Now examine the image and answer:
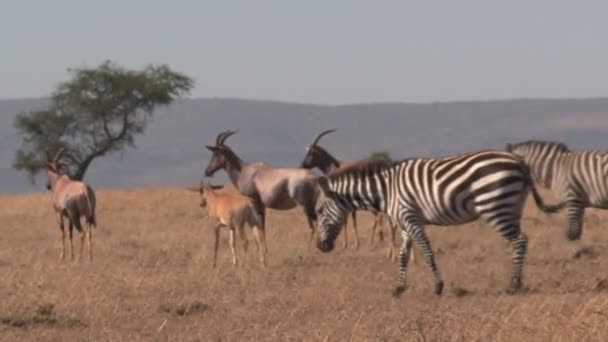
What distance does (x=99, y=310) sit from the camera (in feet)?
37.8

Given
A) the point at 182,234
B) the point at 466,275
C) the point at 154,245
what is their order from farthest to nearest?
the point at 182,234 < the point at 154,245 < the point at 466,275

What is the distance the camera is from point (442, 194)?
13.0m

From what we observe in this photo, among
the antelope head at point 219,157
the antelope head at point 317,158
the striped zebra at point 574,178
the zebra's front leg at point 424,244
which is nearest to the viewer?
the zebra's front leg at point 424,244

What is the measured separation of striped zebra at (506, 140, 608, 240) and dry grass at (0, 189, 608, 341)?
0.63 meters

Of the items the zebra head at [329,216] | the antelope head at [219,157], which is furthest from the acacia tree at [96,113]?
the zebra head at [329,216]

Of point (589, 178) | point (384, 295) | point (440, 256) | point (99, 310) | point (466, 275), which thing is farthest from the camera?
point (440, 256)

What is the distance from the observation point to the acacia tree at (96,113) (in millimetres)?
52312

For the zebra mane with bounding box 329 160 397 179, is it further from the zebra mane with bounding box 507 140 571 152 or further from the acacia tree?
the acacia tree

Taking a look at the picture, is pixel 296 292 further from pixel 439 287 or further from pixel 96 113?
pixel 96 113

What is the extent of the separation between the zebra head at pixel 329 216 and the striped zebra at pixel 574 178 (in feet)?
10.2

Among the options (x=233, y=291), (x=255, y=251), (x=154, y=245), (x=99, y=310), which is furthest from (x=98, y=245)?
(x=99, y=310)

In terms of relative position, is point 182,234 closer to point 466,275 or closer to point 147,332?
point 466,275

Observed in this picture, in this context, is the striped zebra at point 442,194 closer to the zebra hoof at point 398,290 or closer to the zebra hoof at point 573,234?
the zebra hoof at point 398,290

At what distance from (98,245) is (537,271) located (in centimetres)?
793
